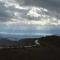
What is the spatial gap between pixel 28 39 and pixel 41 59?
2431cm

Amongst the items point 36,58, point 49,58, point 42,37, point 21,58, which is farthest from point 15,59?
point 42,37

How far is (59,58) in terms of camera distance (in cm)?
2120

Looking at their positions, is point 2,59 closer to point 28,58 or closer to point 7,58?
point 7,58

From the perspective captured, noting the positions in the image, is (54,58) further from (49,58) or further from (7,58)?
(7,58)

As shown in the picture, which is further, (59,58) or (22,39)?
(22,39)

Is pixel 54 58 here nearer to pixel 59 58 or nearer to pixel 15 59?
pixel 59 58

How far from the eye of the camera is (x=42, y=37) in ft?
141

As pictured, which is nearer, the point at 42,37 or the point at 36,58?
the point at 36,58

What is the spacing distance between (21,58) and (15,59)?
2.84ft

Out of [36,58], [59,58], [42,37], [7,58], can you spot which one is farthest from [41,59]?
[42,37]

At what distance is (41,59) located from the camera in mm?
20391

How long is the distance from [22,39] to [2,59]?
2347 cm

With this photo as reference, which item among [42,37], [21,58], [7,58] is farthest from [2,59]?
[42,37]

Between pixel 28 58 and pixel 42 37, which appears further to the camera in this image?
pixel 42 37
